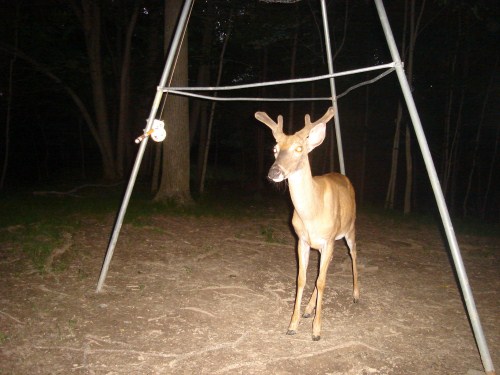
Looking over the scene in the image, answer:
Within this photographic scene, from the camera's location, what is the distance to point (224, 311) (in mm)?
4516

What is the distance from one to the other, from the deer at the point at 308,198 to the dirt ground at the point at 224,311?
0.38 meters

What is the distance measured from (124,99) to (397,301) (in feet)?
43.5

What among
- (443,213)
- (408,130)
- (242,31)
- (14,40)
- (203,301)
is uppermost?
(242,31)

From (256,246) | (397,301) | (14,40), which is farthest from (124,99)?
(397,301)

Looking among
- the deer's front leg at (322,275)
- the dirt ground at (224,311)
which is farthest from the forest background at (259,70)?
the deer's front leg at (322,275)

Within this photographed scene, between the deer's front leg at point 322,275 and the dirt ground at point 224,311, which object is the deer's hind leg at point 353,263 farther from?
the deer's front leg at point 322,275

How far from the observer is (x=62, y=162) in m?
26.1

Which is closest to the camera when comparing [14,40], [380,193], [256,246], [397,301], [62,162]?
[397,301]

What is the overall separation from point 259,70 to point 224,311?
1322cm

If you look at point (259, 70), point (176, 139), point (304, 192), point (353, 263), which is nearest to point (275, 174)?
point (304, 192)

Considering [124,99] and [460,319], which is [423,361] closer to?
[460,319]

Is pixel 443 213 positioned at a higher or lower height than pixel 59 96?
lower

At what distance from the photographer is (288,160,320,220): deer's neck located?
3.97 meters

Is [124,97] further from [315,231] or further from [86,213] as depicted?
[315,231]
